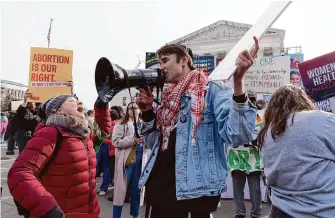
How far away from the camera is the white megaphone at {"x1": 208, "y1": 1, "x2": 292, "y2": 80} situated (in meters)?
1.36

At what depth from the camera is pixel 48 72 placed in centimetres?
451

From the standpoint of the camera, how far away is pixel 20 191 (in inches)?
66.5

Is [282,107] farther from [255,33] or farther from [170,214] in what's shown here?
[170,214]

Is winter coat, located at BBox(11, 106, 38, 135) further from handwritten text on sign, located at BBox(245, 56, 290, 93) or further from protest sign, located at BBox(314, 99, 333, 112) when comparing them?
protest sign, located at BBox(314, 99, 333, 112)

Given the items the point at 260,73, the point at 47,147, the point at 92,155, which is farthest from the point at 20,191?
the point at 260,73

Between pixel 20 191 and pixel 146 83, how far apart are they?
914 mm

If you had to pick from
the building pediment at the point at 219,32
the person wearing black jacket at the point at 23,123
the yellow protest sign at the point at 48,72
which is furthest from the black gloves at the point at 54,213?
the building pediment at the point at 219,32

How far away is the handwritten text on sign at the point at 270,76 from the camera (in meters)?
7.16

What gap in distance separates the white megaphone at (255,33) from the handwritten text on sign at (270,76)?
584 cm

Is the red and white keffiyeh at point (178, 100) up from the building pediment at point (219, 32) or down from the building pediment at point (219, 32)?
down

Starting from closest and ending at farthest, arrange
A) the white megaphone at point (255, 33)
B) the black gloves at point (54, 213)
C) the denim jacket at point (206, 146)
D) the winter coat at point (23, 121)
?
1. the white megaphone at point (255, 33)
2. the denim jacket at point (206, 146)
3. the black gloves at point (54, 213)
4. the winter coat at point (23, 121)

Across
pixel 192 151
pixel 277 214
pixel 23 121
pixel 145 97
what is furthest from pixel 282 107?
pixel 23 121

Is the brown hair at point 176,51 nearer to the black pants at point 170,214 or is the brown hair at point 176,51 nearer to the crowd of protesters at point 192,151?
the crowd of protesters at point 192,151

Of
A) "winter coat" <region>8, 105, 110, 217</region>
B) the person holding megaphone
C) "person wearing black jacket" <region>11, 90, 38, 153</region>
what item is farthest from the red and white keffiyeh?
"person wearing black jacket" <region>11, 90, 38, 153</region>
